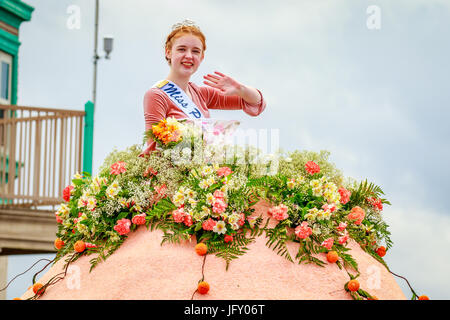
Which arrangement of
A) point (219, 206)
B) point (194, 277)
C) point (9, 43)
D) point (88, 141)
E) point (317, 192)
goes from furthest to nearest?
1. point (9, 43)
2. point (88, 141)
3. point (317, 192)
4. point (219, 206)
5. point (194, 277)

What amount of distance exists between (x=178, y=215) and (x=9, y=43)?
1040cm

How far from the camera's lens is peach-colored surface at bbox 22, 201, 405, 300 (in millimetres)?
3896

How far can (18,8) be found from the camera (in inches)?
514

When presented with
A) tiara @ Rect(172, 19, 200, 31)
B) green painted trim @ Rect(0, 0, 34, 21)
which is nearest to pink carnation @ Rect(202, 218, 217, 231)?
tiara @ Rect(172, 19, 200, 31)

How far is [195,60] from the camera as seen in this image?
4.97 metres

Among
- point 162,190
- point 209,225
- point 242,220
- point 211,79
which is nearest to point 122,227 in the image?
point 162,190

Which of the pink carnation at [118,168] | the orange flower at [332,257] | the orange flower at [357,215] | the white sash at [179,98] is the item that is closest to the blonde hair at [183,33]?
the white sash at [179,98]

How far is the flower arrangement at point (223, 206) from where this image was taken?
13.8 feet

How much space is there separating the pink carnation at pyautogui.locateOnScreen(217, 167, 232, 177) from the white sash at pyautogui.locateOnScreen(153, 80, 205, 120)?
76 cm

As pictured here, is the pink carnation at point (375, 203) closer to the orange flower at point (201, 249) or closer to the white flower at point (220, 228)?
the white flower at point (220, 228)

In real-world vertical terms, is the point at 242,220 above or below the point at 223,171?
below

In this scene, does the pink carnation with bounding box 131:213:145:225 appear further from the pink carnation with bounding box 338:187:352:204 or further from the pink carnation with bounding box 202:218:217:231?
the pink carnation with bounding box 338:187:352:204

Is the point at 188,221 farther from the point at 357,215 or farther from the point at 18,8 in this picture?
the point at 18,8

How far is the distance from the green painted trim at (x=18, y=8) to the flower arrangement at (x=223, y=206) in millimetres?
9185
